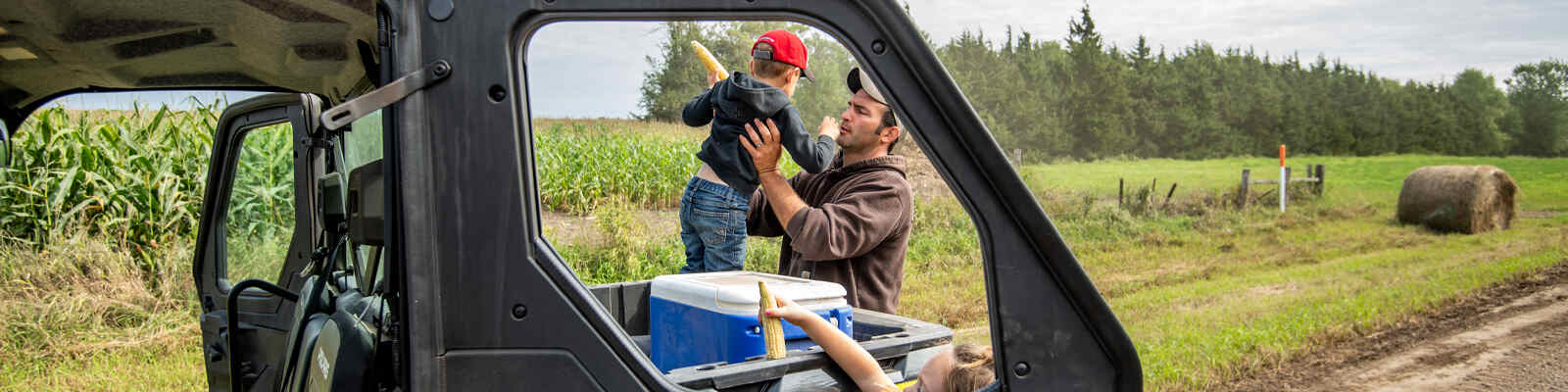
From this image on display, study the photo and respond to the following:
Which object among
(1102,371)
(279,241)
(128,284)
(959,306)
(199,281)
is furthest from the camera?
(959,306)

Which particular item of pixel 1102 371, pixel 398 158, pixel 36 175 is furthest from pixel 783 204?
pixel 36 175

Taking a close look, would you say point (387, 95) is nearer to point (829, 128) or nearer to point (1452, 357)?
point (829, 128)

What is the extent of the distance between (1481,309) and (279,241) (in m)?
10.6

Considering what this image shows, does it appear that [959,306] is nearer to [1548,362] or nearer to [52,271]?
[1548,362]

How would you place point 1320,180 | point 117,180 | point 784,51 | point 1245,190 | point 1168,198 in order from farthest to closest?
point 1320,180 < point 1245,190 < point 1168,198 < point 117,180 < point 784,51

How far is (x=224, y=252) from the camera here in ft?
10.9

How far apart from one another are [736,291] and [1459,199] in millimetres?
17720

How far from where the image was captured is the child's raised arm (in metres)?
1.80

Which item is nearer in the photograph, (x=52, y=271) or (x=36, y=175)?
(x=52, y=271)

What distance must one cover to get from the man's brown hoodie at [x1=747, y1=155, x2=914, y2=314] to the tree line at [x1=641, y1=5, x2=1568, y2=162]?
20.5 m

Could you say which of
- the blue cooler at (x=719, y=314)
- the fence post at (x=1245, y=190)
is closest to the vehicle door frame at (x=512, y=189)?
the blue cooler at (x=719, y=314)

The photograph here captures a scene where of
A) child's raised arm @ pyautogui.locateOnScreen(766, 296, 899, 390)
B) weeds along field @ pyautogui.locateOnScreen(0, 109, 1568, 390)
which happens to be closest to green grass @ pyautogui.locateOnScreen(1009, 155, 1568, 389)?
weeds along field @ pyautogui.locateOnScreen(0, 109, 1568, 390)

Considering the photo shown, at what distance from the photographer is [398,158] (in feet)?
4.33

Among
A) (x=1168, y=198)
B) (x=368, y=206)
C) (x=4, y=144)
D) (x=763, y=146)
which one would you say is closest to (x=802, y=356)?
(x=763, y=146)
